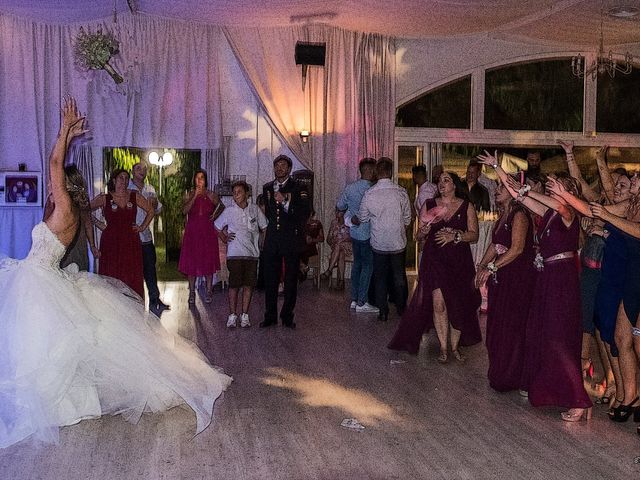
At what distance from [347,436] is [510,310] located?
1553 mm

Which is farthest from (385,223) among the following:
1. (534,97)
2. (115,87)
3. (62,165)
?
(534,97)

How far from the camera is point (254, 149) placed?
1223 cm

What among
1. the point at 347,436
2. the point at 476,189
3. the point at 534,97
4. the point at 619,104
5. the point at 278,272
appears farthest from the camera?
the point at 619,104

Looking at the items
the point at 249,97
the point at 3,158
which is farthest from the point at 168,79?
the point at 3,158

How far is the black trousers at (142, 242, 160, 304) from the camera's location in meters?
8.67

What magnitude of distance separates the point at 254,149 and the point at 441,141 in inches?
116

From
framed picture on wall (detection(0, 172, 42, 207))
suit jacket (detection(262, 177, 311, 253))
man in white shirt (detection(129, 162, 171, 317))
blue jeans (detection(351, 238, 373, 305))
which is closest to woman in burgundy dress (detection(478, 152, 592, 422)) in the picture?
suit jacket (detection(262, 177, 311, 253))

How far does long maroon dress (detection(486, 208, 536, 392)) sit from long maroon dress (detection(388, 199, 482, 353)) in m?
0.83

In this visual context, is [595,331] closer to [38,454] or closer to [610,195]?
[610,195]

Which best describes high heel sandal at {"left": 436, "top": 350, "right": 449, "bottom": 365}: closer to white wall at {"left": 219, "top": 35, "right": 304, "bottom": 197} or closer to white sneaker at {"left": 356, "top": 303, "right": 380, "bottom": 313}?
white sneaker at {"left": 356, "top": 303, "right": 380, "bottom": 313}

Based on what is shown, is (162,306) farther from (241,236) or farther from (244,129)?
(244,129)

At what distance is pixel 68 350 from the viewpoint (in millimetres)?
4578

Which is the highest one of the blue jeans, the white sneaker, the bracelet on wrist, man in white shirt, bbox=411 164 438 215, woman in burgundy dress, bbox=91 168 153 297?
the bracelet on wrist

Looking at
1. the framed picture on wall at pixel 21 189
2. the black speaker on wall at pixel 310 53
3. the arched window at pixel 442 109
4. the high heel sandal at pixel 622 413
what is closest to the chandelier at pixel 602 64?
the arched window at pixel 442 109
